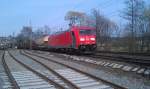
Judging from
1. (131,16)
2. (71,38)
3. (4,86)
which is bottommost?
(4,86)

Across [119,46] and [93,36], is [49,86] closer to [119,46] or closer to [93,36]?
[93,36]

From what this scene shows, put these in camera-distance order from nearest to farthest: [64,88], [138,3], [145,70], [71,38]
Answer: [64,88] < [145,70] < [71,38] < [138,3]

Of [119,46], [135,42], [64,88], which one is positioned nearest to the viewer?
[64,88]

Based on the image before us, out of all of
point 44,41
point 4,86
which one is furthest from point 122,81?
point 44,41

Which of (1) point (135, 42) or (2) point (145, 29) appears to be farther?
(2) point (145, 29)

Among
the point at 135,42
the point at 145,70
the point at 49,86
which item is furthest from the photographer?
the point at 135,42

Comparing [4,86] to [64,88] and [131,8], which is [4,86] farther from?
[131,8]

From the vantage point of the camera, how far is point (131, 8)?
147ft

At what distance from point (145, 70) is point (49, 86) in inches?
213

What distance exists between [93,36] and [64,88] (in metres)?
20.8

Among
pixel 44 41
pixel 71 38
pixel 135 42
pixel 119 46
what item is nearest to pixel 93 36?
pixel 71 38

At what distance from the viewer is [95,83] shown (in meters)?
11.1

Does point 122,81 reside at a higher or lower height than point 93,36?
lower

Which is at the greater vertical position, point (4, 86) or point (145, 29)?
point (145, 29)
